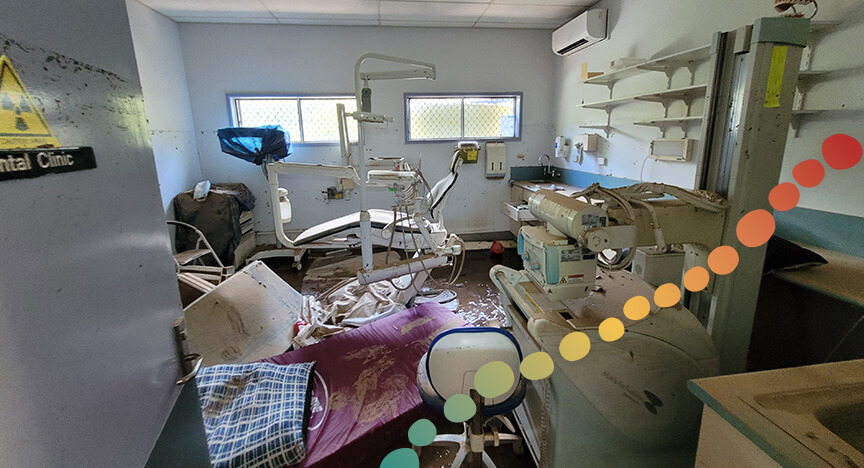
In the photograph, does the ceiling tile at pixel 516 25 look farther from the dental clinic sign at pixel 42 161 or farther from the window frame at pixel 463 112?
the dental clinic sign at pixel 42 161

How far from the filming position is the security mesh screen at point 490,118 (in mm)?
4887

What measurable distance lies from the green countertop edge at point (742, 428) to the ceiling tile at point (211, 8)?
4.53 m

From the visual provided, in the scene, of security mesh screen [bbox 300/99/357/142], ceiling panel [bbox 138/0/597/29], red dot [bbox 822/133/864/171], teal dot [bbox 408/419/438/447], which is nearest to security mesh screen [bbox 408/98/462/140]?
security mesh screen [bbox 300/99/357/142]

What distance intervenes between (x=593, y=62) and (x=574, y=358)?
380 centimetres

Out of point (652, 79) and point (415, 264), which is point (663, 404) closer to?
point (415, 264)

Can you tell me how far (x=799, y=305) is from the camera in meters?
1.75

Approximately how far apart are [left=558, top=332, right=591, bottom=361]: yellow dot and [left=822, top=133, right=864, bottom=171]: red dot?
169 cm

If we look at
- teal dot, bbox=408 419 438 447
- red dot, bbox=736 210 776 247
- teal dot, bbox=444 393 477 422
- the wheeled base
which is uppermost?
red dot, bbox=736 210 776 247

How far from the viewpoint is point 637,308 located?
1.41 m

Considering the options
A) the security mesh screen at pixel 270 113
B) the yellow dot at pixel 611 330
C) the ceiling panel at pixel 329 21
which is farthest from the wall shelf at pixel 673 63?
the security mesh screen at pixel 270 113

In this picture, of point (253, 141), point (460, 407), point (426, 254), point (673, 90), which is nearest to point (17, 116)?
point (460, 407)

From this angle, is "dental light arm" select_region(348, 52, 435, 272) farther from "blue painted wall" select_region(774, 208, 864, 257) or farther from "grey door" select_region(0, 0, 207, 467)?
"blue painted wall" select_region(774, 208, 864, 257)

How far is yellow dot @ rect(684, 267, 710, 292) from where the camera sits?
142 centimetres

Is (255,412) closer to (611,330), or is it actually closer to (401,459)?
(401,459)
